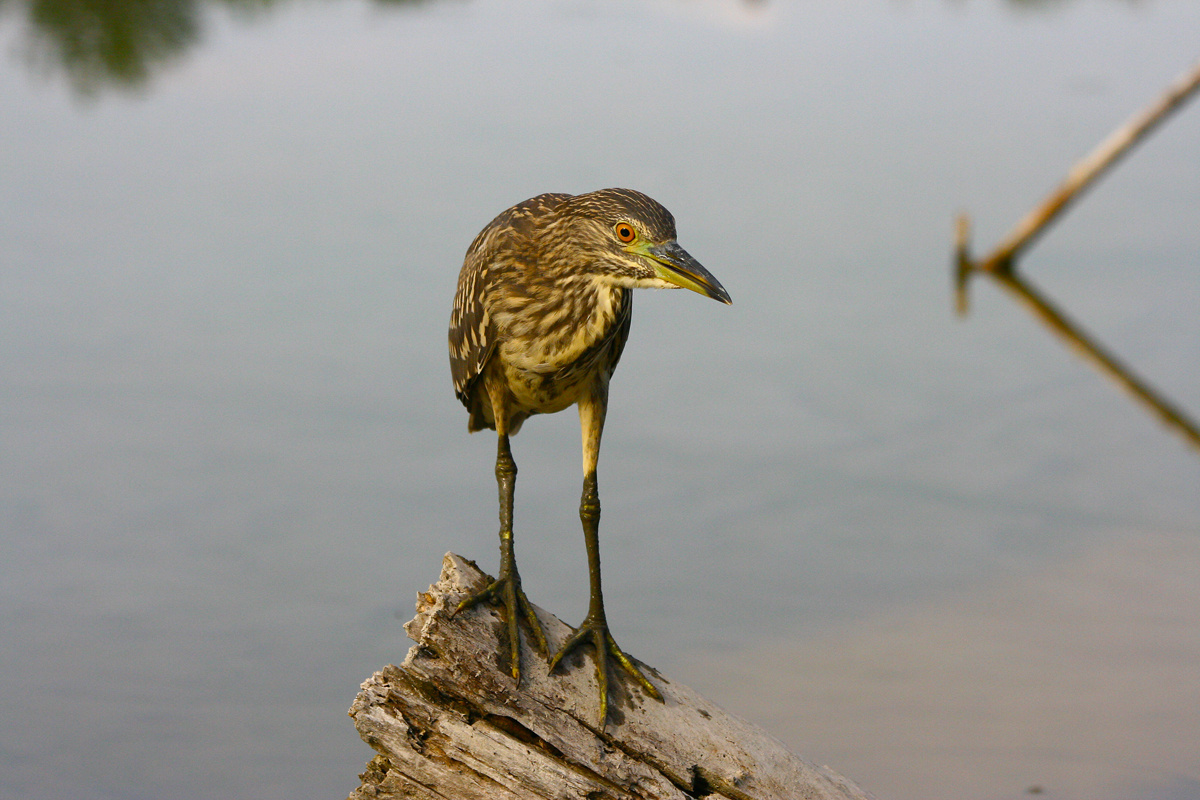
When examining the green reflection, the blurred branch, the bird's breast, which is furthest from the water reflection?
the bird's breast

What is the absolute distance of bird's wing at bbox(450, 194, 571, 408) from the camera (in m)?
4.55

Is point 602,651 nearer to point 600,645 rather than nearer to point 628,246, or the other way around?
point 600,645

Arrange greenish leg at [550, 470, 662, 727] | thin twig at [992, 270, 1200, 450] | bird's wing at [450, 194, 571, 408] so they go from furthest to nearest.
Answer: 1. thin twig at [992, 270, 1200, 450]
2. bird's wing at [450, 194, 571, 408]
3. greenish leg at [550, 470, 662, 727]

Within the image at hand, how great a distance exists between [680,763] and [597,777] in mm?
303

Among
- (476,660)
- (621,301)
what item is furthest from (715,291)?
(476,660)

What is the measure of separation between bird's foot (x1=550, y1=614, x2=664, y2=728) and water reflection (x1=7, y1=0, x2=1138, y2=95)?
12.8 m

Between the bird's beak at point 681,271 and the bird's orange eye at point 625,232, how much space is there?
70 millimetres

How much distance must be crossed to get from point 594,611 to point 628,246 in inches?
50.3

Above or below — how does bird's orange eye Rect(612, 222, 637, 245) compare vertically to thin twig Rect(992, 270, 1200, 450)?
below

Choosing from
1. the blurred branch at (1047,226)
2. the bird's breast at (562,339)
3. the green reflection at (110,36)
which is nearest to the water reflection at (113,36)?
the green reflection at (110,36)

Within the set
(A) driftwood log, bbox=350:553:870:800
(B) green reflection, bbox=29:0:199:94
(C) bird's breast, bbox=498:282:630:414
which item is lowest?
(A) driftwood log, bbox=350:553:870:800

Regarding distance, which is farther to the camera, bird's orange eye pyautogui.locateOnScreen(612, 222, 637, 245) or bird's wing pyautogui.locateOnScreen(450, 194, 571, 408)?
bird's wing pyautogui.locateOnScreen(450, 194, 571, 408)

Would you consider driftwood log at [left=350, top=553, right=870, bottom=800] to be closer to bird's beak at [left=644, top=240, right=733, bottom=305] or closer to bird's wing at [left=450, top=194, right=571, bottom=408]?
bird's wing at [left=450, top=194, right=571, bottom=408]

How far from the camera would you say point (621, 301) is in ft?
14.3
